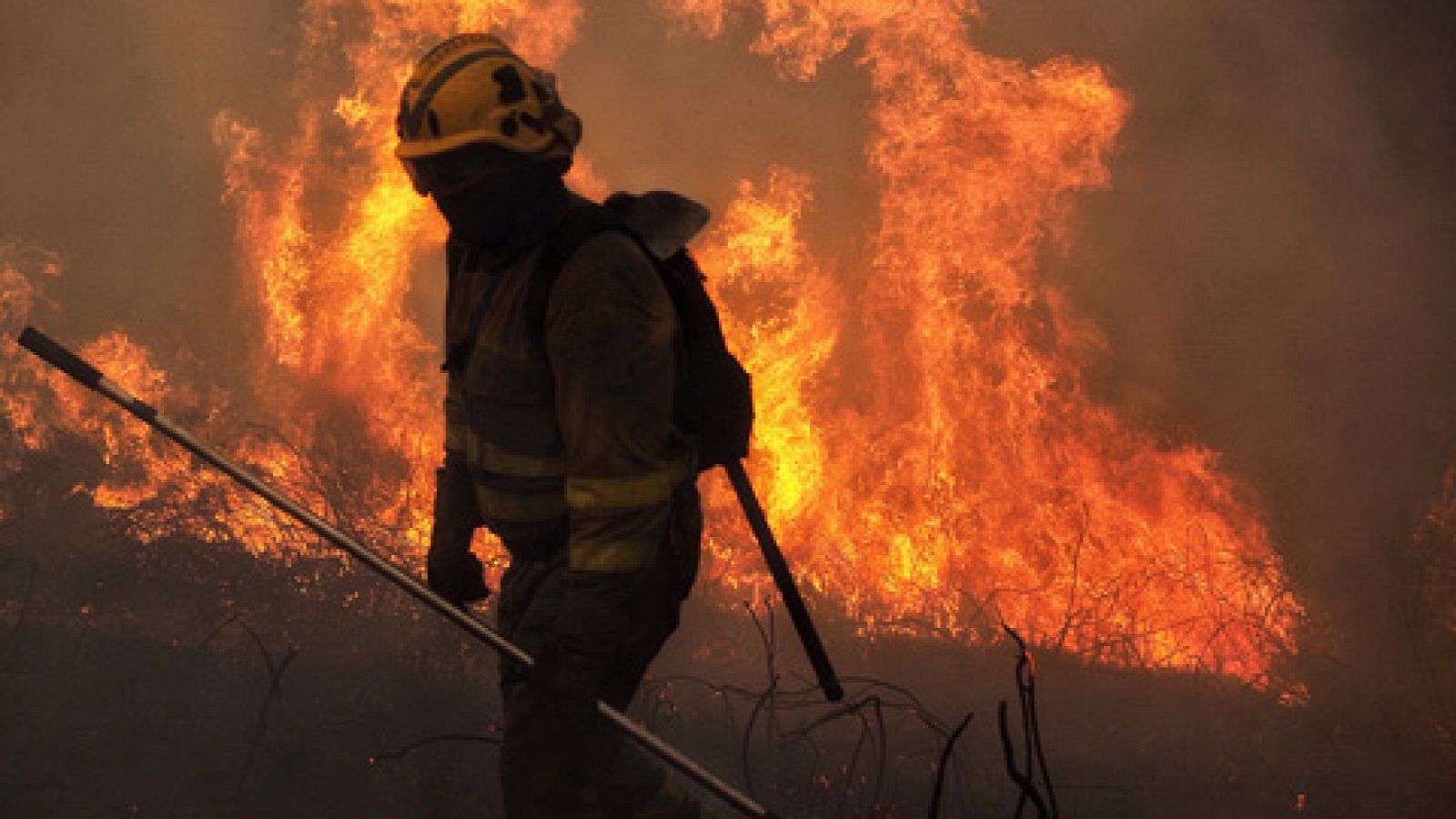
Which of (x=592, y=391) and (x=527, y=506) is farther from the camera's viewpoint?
(x=527, y=506)

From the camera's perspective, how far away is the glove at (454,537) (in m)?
3.48

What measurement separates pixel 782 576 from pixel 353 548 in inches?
50.1

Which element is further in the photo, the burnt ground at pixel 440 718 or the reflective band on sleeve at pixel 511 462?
the burnt ground at pixel 440 718

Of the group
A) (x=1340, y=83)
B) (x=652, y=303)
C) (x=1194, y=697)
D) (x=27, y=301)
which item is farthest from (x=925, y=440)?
(x=27, y=301)

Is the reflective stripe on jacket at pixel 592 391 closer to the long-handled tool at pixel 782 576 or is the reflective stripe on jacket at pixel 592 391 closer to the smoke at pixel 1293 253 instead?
the long-handled tool at pixel 782 576

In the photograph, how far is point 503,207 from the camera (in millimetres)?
2797

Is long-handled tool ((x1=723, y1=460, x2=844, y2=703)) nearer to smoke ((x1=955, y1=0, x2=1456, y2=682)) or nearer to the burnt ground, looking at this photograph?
the burnt ground

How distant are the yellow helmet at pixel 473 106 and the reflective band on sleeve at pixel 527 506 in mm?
972

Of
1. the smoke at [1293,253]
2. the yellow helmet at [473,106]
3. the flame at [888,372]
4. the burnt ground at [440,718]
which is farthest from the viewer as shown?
the flame at [888,372]

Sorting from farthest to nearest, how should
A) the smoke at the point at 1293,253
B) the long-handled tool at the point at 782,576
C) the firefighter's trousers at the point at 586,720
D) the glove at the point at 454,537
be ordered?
1. the smoke at the point at 1293,253
2. the glove at the point at 454,537
3. the long-handled tool at the point at 782,576
4. the firefighter's trousers at the point at 586,720

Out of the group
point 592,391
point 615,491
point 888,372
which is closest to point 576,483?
point 615,491

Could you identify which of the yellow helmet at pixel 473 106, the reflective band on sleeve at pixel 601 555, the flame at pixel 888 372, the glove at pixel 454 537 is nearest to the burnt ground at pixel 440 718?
the flame at pixel 888 372

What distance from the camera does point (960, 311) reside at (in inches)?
287

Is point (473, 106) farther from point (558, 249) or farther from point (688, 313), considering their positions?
point (688, 313)
